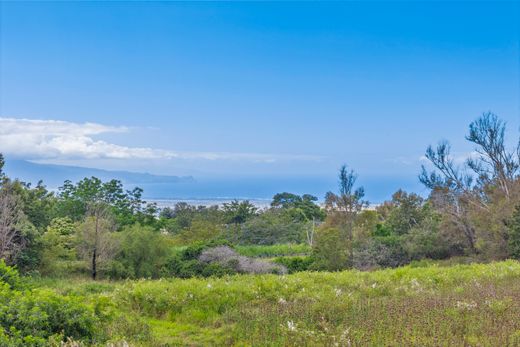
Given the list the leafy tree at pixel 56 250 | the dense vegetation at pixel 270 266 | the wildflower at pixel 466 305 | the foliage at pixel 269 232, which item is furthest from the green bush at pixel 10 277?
the foliage at pixel 269 232

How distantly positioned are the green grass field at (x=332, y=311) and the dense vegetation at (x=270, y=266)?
0.09 ft

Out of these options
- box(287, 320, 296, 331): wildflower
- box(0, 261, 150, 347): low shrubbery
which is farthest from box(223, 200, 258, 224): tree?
box(0, 261, 150, 347): low shrubbery

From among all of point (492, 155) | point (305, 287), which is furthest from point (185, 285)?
point (492, 155)

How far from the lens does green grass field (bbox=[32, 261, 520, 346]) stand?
15.2 feet

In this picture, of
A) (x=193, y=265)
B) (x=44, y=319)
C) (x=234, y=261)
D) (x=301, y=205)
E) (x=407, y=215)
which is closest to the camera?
(x=44, y=319)

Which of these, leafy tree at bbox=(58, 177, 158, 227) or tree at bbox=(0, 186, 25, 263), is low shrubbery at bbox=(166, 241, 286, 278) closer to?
tree at bbox=(0, 186, 25, 263)

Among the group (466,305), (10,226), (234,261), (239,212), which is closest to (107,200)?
(239,212)

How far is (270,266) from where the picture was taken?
21.7 metres

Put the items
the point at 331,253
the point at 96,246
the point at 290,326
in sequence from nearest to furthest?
the point at 290,326
the point at 331,253
the point at 96,246

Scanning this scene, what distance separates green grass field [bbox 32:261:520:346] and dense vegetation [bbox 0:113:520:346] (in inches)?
1.1

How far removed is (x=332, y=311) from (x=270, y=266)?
16.0 meters

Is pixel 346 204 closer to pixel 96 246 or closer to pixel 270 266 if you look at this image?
pixel 270 266

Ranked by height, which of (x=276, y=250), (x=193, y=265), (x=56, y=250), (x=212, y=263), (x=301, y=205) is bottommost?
(x=276, y=250)

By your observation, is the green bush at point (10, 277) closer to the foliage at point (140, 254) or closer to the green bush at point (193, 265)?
the green bush at point (193, 265)
